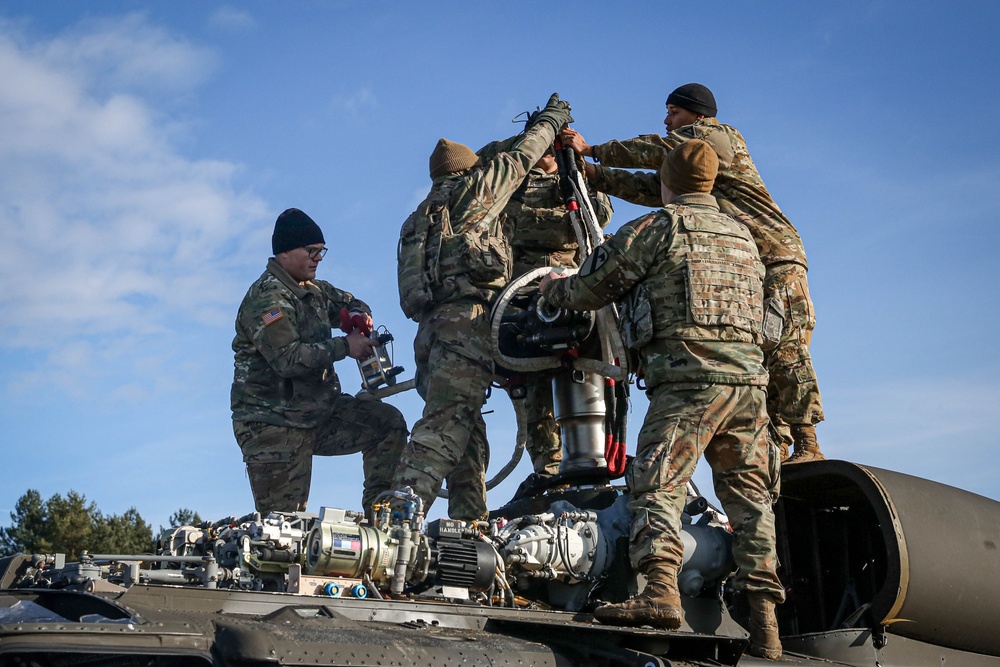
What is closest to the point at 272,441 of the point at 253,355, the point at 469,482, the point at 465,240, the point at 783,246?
the point at 253,355

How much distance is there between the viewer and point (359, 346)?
30.7 feet

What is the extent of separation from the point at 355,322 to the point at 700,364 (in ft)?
12.2

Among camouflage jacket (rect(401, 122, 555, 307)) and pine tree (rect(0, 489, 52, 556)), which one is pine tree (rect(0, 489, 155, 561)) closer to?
pine tree (rect(0, 489, 52, 556))

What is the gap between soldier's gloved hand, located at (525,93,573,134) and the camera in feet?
32.4

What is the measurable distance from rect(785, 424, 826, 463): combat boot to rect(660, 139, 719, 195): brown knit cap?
7.24 ft

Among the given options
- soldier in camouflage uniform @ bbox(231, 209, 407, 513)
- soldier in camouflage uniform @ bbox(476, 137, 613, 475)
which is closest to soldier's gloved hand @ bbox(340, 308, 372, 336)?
soldier in camouflage uniform @ bbox(231, 209, 407, 513)

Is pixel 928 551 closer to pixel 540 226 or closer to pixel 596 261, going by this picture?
pixel 596 261

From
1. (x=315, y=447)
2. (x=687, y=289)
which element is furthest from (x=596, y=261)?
(x=315, y=447)

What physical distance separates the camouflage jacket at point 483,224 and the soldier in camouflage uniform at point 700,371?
2.24 m

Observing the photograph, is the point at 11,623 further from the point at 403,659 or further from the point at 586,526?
the point at 586,526

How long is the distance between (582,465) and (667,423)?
6.39 feet

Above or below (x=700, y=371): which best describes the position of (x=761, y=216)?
above

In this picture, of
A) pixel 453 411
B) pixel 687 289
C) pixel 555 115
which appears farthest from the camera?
pixel 555 115

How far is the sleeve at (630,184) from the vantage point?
933cm
